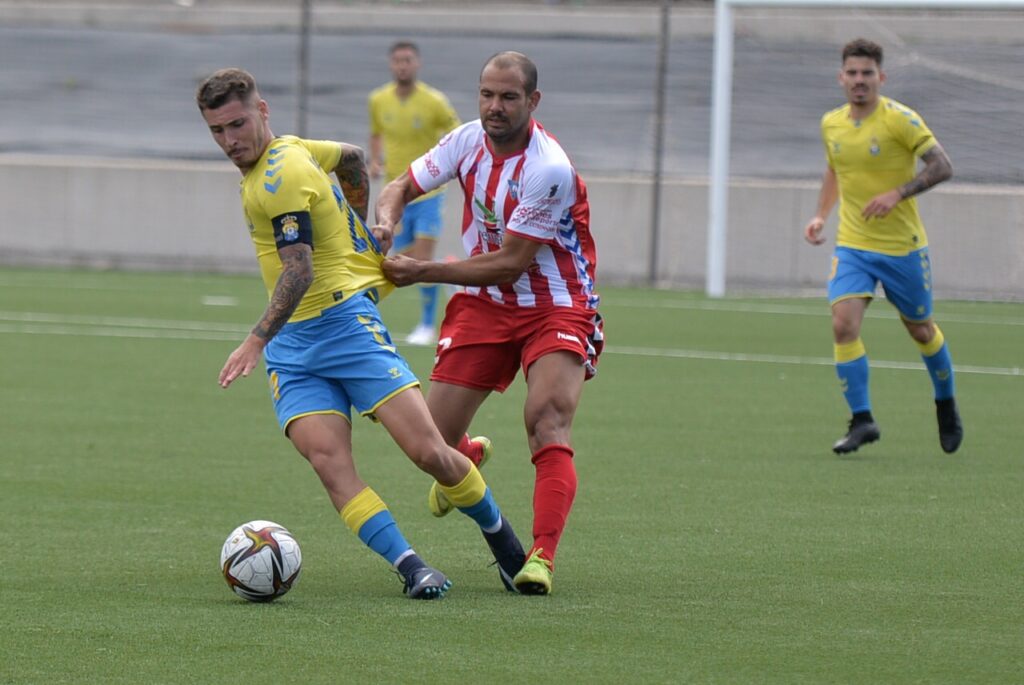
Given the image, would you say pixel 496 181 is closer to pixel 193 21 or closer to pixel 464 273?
pixel 464 273

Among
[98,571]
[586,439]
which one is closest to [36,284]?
[586,439]

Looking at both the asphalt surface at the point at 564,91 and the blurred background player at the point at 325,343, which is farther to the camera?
the asphalt surface at the point at 564,91

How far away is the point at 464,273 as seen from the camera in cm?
654

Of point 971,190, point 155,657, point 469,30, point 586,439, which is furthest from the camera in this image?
point 469,30

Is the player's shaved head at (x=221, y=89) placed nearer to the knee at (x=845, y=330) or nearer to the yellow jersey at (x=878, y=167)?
the knee at (x=845, y=330)

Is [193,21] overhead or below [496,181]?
overhead

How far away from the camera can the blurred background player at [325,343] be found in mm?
6105

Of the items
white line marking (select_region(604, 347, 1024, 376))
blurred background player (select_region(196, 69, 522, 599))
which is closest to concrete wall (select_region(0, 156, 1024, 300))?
white line marking (select_region(604, 347, 1024, 376))

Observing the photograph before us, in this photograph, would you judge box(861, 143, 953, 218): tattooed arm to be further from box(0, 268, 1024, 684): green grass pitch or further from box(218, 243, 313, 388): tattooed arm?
box(218, 243, 313, 388): tattooed arm

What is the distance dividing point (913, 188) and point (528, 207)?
3.98 metres

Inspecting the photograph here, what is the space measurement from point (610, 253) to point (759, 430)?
10478 millimetres

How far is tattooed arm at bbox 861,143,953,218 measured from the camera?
9805mm

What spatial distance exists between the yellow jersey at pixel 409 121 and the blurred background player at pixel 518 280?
9310mm

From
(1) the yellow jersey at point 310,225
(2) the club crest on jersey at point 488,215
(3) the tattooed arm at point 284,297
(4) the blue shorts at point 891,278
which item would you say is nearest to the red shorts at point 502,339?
(2) the club crest on jersey at point 488,215
